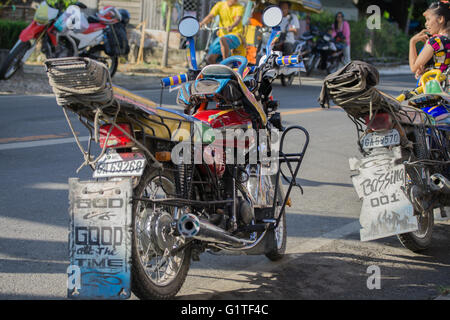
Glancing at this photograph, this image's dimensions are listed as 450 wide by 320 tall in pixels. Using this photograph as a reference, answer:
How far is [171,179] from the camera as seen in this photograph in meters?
3.94

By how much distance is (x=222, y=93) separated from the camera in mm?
4070

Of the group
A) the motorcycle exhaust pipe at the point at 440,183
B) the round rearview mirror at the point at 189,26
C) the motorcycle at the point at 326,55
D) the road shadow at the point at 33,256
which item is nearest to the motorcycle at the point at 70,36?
the motorcycle at the point at 326,55

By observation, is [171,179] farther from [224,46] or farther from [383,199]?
[224,46]

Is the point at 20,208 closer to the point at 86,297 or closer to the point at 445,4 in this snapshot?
the point at 86,297

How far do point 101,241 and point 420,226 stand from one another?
115 inches

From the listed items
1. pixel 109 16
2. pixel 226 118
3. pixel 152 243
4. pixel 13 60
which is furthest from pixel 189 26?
pixel 109 16

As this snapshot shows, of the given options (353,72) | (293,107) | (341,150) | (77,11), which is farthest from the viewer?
(77,11)

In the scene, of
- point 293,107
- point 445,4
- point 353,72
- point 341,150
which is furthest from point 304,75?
point 353,72

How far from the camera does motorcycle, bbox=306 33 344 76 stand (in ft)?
73.4

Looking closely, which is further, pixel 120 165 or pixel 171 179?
pixel 171 179

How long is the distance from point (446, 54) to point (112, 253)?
408 cm

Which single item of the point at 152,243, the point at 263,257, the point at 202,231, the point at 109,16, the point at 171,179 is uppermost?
the point at 109,16

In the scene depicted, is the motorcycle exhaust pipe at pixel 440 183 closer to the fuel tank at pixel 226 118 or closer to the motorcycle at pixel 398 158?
the motorcycle at pixel 398 158

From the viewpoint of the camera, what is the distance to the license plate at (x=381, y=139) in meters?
4.67
